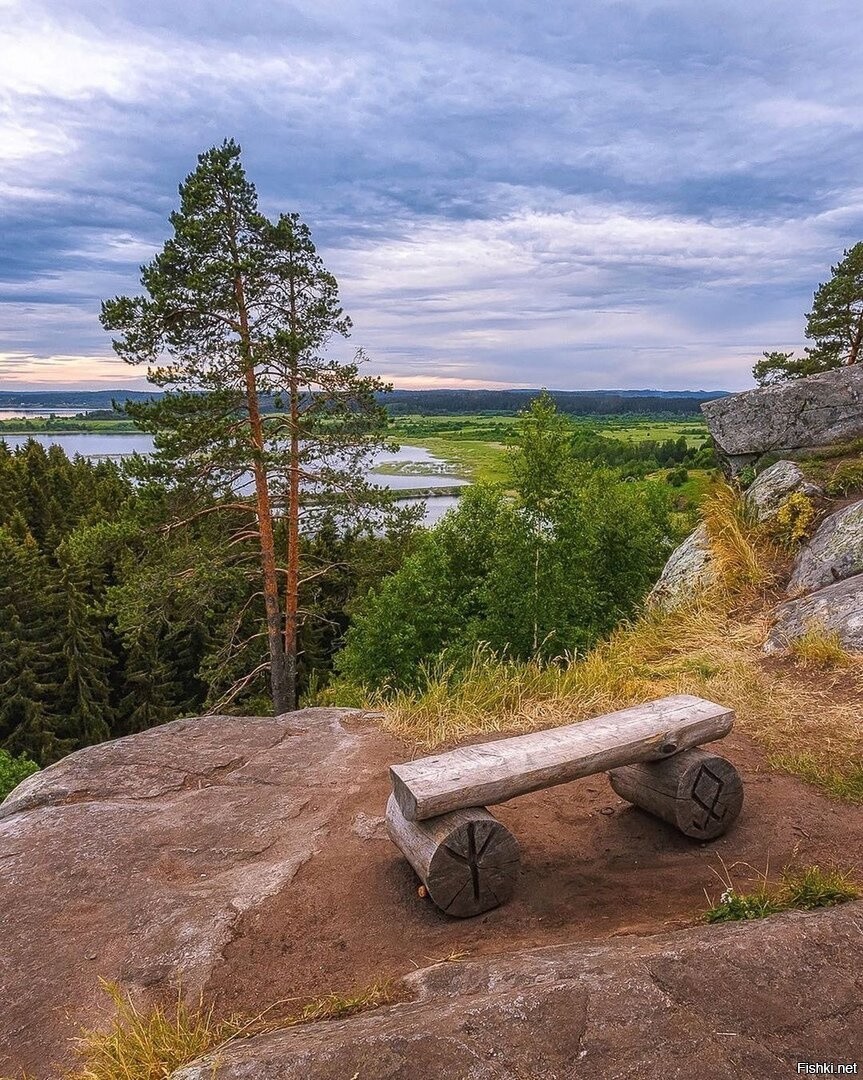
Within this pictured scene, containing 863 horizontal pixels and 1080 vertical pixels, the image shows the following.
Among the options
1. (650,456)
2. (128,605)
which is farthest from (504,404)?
(128,605)

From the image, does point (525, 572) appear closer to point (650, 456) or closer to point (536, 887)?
point (536, 887)

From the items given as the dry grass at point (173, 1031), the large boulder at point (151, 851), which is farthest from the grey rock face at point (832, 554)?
the dry grass at point (173, 1031)

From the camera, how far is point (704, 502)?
1088 cm

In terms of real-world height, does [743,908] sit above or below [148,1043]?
above

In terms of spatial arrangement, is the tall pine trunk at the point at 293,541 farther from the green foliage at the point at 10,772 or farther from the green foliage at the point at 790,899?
the green foliage at the point at 790,899

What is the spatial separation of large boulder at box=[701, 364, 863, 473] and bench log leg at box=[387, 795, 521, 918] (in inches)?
348

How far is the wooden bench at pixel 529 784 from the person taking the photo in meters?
3.61

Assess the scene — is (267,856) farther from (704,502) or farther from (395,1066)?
(704,502)

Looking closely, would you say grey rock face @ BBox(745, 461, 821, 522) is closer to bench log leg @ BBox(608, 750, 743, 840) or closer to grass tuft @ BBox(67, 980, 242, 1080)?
bench log leg @ BBox(608, 750, 743, 840)

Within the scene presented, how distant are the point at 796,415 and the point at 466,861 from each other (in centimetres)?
924

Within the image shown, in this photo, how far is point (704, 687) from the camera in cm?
630

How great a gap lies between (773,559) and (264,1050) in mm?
8453

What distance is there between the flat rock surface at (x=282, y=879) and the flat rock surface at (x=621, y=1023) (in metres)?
0.10

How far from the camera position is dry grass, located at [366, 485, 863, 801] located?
17.2 ft
